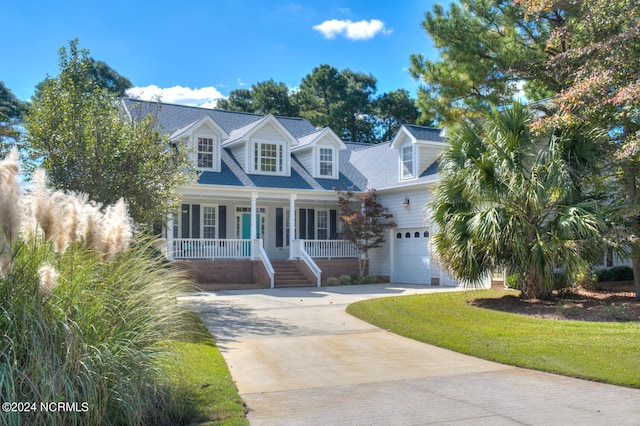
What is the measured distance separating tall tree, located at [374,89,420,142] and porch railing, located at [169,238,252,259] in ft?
93.2

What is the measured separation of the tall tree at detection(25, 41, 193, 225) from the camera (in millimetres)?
11117

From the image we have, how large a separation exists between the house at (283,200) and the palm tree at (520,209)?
743cm

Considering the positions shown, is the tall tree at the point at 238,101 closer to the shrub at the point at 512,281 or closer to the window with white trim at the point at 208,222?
the window with white trim at the point at 208,222

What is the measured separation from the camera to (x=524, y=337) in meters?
9.37

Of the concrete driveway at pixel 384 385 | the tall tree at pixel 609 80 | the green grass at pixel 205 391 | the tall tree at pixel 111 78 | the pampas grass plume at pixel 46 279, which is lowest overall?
the concrete driveway at pixel 384 385

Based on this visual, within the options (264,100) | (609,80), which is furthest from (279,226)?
(264,100)

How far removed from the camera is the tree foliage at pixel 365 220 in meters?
23.3

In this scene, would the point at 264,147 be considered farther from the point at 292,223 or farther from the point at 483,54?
the point at 483,54

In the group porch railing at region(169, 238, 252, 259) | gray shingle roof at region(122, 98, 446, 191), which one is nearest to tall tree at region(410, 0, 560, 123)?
gray shingle roof at region(122, 98, 446, 191)

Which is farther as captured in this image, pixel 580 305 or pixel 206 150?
pixel 206 150

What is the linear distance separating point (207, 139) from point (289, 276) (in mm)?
6670

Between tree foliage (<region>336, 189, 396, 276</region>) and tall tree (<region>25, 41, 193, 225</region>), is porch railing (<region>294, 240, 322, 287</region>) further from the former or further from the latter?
tall tree (<region>25, 41, 193, 225</region>)

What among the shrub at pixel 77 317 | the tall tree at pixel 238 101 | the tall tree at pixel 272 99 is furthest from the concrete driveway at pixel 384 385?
the tall tree at pixel 238 101

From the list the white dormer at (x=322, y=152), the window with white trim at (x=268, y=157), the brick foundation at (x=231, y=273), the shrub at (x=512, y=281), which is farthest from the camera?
the white dormer at (x=322, y=152)
